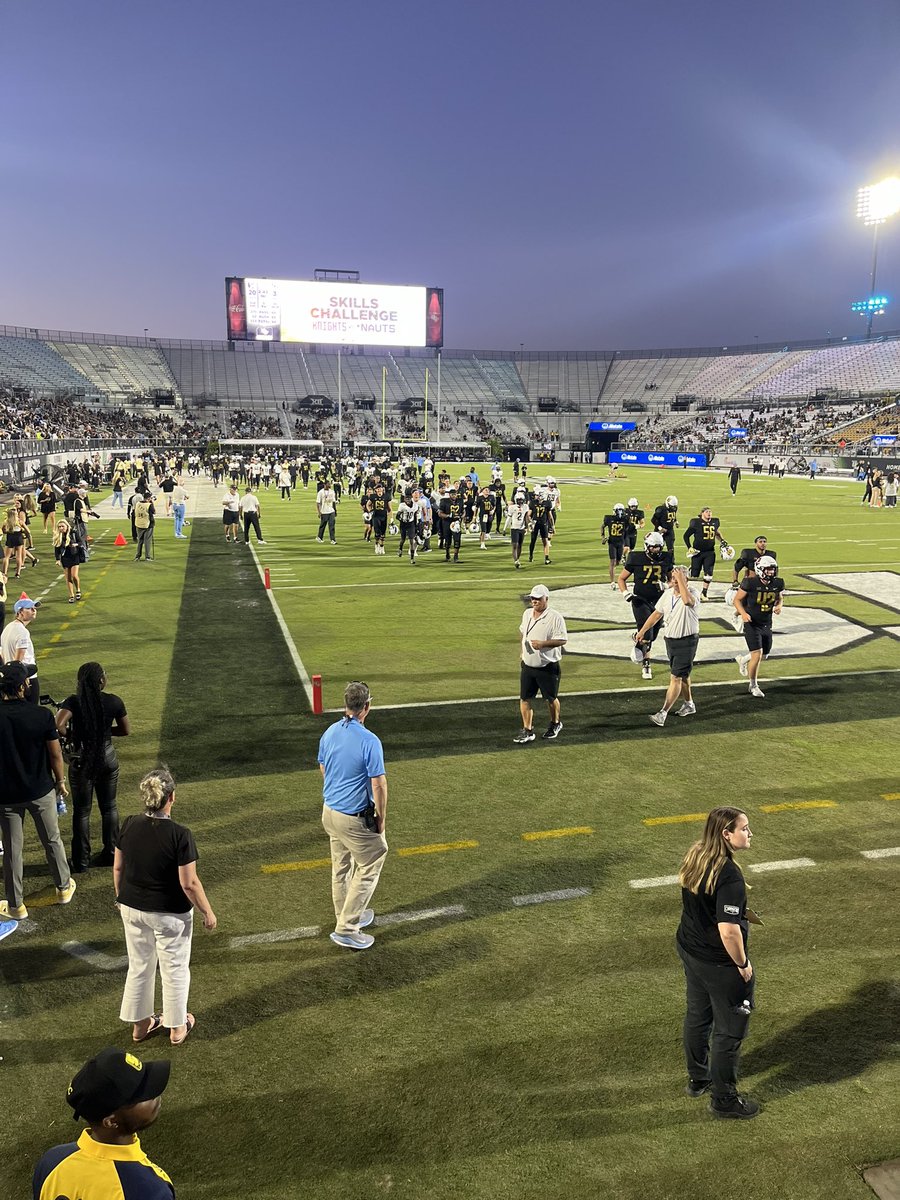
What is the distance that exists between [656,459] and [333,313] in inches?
1446

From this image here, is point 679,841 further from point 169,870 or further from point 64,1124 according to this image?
point 64,1124

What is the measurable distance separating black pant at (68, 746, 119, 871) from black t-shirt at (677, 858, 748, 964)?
453 cm

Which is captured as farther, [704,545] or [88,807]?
[704,545]

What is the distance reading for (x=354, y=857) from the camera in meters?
5.67

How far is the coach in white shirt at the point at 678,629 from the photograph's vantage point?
31.7ft

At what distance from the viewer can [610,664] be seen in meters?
12.7

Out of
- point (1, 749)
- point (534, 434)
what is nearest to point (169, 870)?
point (1, 749)

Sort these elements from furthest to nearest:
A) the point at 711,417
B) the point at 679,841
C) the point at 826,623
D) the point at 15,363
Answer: the point at 711,417
the point at 15,363
the point at 826,623
the point at 679,841

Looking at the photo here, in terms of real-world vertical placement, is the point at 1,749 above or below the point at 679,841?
above

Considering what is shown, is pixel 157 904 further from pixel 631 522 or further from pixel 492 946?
pixel 631 522

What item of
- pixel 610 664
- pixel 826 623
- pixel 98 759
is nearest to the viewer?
pixel 98 759

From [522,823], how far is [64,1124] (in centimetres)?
420

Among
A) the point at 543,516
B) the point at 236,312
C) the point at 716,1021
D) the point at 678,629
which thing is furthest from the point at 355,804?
the point at 236,312

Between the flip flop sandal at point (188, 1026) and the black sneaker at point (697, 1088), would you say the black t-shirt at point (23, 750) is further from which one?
the black sneaker at point (697, 1088)
